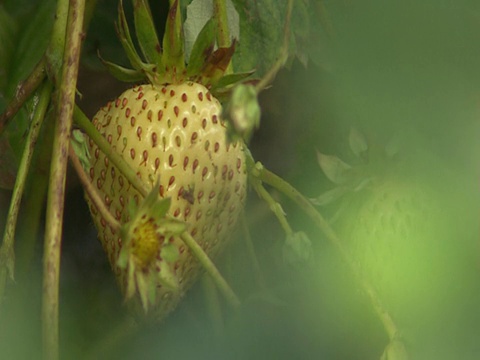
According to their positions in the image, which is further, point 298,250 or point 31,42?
point 31,42

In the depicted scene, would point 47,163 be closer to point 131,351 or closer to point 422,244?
point 131,351

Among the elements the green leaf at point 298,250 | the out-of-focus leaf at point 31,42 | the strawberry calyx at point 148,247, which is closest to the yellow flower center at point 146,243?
the strawberry calyx at point 148,247

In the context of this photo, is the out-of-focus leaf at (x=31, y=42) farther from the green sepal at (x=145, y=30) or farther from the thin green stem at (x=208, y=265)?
the thin green stem at (x=208, y=265)

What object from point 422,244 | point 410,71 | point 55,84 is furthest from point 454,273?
point 55,84

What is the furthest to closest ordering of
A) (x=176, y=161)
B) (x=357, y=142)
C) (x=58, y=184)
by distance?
1. (x=357, y=142)
2. (x=176, y=161)
3. (x=58, y=184)

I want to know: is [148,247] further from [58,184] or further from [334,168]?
[334,168]

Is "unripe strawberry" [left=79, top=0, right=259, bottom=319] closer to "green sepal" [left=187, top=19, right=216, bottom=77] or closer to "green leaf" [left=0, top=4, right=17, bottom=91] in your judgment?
"green sepal" [left=187, top=19, right=216, bottom=77]

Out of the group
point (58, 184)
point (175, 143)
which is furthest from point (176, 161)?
point (58, 184)
